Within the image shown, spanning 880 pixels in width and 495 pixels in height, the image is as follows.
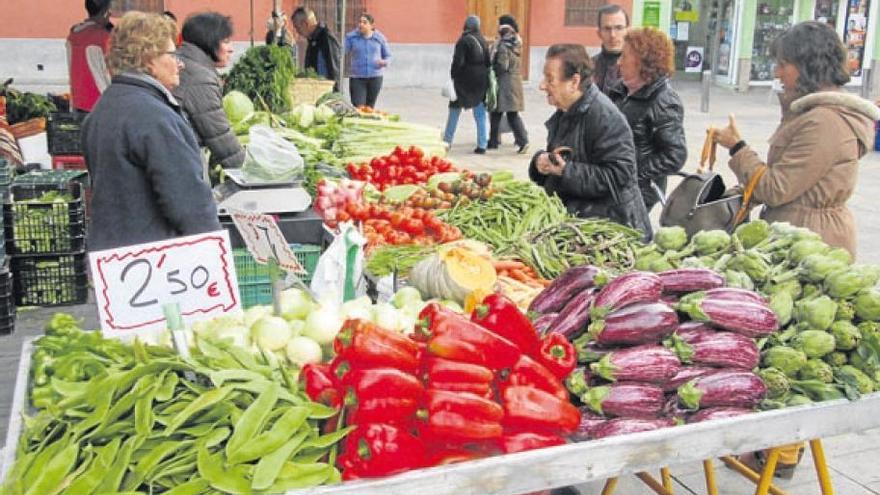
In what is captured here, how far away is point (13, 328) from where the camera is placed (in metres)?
5.73

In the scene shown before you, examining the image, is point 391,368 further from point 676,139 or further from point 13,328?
point 13,328

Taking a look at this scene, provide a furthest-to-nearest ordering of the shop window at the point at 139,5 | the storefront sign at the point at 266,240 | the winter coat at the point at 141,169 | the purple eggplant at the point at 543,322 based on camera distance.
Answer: the shop window at the point at 139,5, the winter coat at the point at 141,169, the storefront sign at the point at 266,240, the purple eggplant at the point at 543,322

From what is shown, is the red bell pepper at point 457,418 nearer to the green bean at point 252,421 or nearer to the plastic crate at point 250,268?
the green bean at point 252,421

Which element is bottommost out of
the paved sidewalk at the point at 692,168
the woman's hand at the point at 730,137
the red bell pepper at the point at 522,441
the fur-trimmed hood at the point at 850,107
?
the paved sidewalk at the point at 692,168

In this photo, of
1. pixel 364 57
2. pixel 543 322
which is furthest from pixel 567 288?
pixel 364 57

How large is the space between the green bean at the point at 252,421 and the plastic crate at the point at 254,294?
7.30ft

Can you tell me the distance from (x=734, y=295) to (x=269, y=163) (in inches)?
118

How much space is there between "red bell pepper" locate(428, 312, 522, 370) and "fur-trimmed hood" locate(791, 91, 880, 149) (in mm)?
2495

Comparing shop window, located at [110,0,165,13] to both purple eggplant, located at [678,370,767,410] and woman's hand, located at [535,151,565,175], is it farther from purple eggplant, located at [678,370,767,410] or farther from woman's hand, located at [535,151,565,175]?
purple eggplant, located at [678,370,767,410]

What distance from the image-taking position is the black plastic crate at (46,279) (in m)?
6.11

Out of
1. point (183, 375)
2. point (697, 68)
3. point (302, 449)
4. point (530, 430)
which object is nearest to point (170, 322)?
point (183, 375)

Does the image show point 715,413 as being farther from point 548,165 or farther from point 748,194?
point 548,165

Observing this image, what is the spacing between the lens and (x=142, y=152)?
3695mm

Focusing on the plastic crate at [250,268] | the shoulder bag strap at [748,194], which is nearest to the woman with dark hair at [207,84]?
the plastic crate at [250,268]
